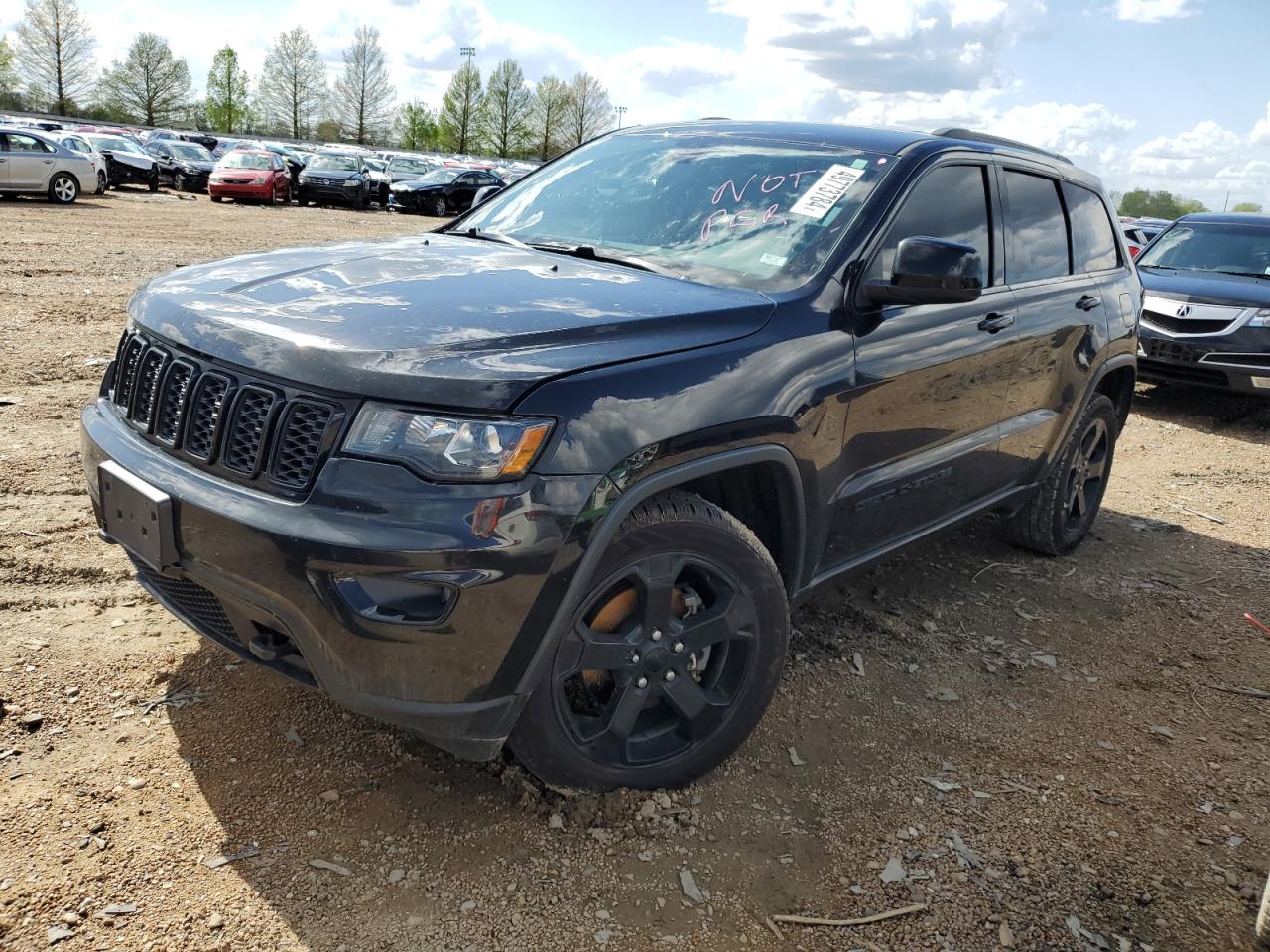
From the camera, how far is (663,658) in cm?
269

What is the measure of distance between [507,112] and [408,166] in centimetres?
6302

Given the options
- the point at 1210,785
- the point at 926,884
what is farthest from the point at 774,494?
the point at 1210,785

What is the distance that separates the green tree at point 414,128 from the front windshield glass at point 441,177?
7338 centimetres

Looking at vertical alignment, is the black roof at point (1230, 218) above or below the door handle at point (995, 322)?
above

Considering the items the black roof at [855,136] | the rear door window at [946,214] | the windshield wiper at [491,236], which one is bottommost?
the windshield wiper at [491,236]

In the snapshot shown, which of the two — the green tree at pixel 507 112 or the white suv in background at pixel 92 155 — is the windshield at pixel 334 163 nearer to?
the white suv in background at pixel 92 155

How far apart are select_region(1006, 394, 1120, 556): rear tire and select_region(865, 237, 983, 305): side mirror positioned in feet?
6.46

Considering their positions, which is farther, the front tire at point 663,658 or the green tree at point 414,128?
the green tree at point 414,128

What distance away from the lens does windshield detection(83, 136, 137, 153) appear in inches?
1099

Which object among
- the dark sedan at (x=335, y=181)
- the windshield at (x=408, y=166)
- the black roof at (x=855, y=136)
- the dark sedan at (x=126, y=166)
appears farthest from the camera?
the windshield at (x=408, y=166)

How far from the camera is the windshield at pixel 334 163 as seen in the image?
94.2 ft

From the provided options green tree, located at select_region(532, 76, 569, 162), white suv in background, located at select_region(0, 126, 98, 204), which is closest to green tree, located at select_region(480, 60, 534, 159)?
green tree, located at select_region(532, 76, 569, 162)

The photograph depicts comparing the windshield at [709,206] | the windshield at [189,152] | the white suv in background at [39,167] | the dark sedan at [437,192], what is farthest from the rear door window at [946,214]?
the windshield at [189,152]

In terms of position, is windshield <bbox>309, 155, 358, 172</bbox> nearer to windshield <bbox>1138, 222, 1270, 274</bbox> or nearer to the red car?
the red car
